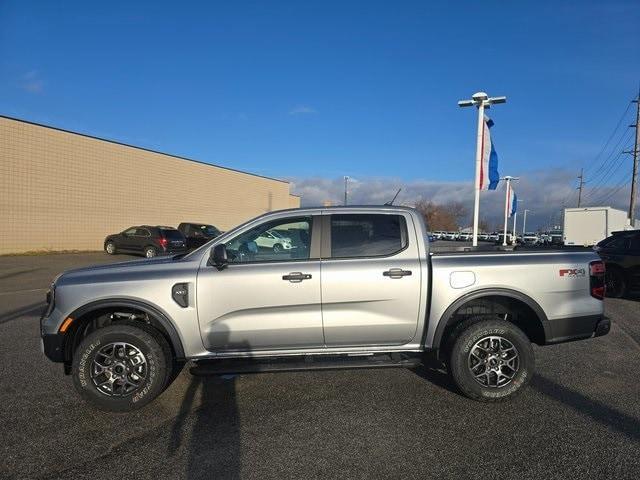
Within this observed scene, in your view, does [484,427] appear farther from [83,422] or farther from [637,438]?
[83,422]

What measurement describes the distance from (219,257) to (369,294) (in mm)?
1460

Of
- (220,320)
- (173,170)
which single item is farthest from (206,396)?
(173,170)

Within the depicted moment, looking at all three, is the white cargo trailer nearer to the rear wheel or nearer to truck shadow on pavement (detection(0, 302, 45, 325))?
Result: the rear wheel

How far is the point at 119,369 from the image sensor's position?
4.43 metres

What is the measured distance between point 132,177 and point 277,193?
18214 millimetres

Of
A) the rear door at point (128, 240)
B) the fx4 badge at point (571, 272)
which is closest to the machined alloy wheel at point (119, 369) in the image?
the fx4 badge at point (571, 272)

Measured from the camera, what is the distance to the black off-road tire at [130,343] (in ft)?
14.4

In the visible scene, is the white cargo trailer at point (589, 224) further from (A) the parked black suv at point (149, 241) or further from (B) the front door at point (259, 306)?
(B) the front door at point (259, 306)

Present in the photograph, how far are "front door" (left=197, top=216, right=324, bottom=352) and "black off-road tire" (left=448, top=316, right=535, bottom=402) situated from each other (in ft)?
4.37

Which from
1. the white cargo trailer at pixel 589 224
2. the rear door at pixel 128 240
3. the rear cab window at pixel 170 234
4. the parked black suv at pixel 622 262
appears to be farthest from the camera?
the white cargo trailer at pixel 589 224

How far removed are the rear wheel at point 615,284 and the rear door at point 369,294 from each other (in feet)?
29.8

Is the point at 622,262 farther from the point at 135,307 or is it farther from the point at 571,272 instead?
the point at 135,307

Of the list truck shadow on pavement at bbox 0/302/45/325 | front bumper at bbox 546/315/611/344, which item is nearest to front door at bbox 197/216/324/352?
front bumper at bbox 546/315/611/344

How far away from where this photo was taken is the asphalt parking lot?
134 inches
